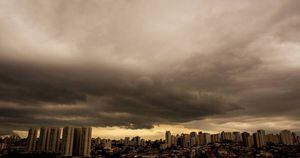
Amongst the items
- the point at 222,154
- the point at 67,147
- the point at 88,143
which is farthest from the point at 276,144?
the point at 67,147

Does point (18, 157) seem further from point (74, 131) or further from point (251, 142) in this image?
point (251, 142)

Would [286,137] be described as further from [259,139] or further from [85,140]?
[85,140]

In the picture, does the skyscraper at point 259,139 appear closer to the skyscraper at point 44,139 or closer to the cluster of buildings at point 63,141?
the cluster of buildings at point 63,141

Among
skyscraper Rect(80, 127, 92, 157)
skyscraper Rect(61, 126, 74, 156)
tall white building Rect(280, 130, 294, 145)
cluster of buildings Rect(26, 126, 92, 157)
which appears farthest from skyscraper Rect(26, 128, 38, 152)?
tall white building Rect(280, 130, 294, 145)

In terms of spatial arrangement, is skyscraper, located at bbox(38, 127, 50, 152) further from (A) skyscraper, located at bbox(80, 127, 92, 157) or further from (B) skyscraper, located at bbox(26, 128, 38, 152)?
(A) skyscraper, located at bbox(80, 127, 92, 157)

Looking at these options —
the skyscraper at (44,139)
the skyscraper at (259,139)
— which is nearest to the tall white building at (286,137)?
the skyscraper at (259,139)

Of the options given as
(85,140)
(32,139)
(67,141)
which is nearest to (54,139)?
(32,139)

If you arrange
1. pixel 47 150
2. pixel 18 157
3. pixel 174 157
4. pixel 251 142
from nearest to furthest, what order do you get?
pixel 18 157
pixel 174 157
pixel 47 150
pixel 251 142
